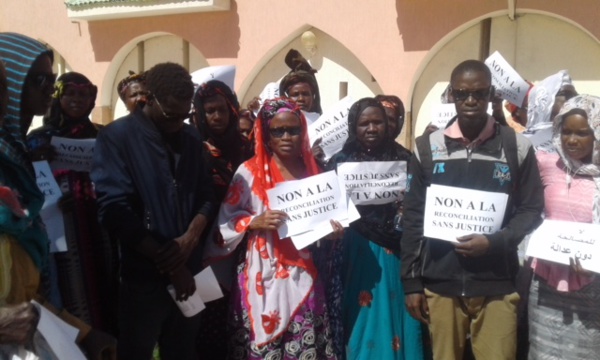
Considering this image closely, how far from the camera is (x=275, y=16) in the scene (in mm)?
10320

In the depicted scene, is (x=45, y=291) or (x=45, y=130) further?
(x=45, y=130)

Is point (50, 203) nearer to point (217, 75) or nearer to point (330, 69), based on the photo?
point (217, 75)

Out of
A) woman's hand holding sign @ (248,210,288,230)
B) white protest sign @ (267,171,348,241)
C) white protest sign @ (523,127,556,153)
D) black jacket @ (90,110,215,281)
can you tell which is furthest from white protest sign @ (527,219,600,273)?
black jacket @ (90,110,215,281)

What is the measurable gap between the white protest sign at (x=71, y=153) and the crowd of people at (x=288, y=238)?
1.7 inches

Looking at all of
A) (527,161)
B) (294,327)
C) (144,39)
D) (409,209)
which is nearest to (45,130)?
(294,327)

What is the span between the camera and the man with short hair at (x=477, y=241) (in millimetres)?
2947

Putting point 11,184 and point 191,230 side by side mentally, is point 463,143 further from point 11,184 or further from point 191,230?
point 11,184

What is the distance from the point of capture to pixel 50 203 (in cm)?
319

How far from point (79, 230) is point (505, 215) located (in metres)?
2.19

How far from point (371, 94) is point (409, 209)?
7.05 metres

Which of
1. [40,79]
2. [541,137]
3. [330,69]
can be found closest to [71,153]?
[40,79]

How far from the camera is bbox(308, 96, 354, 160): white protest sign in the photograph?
4434 mm

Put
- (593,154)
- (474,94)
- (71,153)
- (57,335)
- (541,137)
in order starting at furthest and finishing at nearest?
(541,137) < (71,153) < (593,154) < (474,94) < (57,335)

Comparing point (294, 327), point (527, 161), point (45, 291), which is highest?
point (527, 161)
